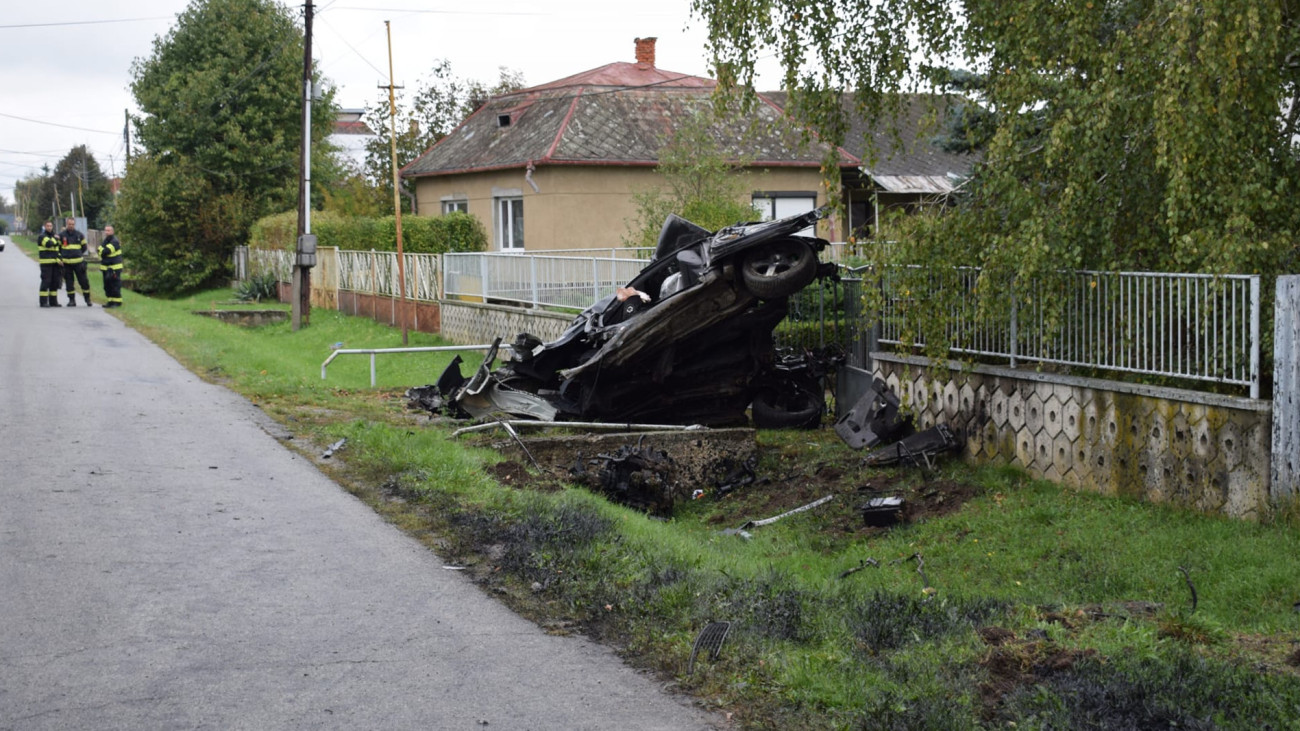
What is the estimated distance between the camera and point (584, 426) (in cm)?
1181

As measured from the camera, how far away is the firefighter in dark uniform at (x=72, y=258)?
28.4m

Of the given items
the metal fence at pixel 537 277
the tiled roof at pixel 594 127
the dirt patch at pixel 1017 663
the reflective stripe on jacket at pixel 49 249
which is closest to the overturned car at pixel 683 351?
the metal fence at pixel 537 277

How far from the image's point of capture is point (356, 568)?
6766mm

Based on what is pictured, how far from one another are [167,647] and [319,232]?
2803 cm

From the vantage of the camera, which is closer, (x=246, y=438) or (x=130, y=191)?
(x=246, y=438)

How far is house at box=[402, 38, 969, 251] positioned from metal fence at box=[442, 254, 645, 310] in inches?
218

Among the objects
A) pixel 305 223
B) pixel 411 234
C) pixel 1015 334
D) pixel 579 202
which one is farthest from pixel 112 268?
pixel 1015 334

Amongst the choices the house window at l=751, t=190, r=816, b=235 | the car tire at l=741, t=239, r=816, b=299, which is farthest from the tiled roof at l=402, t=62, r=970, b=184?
the car tire at l=741, t=239, r=816, b=299

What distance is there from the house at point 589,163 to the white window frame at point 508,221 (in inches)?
1.2

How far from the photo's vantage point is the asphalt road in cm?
461

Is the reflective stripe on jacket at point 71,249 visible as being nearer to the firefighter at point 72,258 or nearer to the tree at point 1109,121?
the firefighter at point 72,258

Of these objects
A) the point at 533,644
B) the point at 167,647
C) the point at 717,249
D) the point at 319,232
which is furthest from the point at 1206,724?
the point at 319,232

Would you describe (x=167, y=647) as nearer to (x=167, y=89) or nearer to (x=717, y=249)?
(x=717, y=249)

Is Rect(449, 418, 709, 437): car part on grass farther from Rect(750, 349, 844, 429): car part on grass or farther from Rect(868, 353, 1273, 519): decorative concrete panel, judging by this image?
Rect(868, 353, 1273, 519): decorative concrete panel
